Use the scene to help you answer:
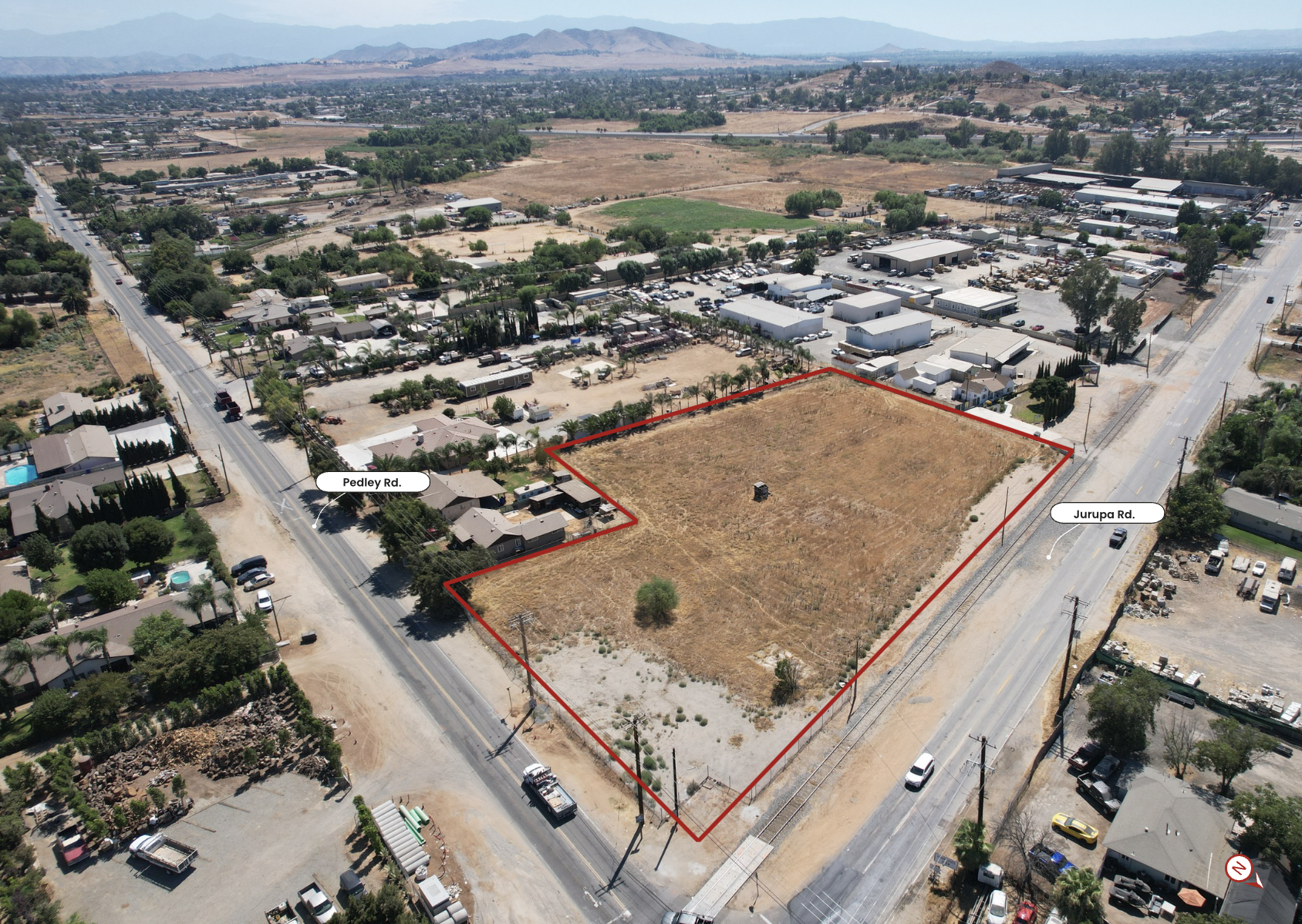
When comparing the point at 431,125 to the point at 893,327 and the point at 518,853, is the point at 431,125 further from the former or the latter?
the point at 518,853

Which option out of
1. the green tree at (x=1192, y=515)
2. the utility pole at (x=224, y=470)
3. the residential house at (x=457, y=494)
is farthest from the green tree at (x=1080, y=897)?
the utility pole at (x=224, y=470)

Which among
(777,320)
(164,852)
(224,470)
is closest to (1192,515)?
(777,320)

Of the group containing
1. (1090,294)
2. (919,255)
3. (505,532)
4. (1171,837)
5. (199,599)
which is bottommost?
(505,532)

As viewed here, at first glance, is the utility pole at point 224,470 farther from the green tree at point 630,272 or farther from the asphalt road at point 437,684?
the green tree at point 630,272

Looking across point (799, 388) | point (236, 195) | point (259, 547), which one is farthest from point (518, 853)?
point (236, 195)

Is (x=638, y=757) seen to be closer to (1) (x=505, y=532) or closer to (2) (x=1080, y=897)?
(2) (x=1080, y=897)
